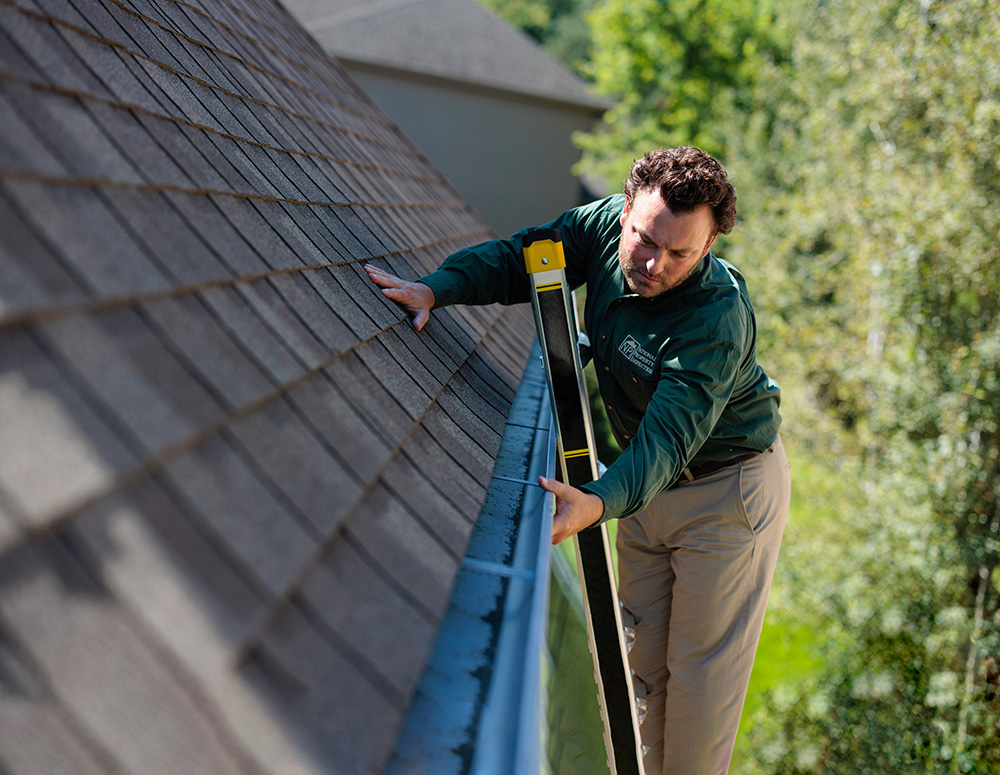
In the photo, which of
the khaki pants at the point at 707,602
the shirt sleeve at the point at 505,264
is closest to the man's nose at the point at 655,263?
the shirt sleeve at the point at 505,264

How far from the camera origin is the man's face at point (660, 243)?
259cm

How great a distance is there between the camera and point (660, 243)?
2.61m

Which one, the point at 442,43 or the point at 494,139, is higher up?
the point at 442,43

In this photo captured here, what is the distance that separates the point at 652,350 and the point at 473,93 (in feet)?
55.4

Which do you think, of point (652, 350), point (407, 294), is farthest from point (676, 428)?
point (407, 294)

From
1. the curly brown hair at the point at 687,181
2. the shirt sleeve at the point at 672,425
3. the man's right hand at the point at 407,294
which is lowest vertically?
the shirt sleeve at the point at 672,425

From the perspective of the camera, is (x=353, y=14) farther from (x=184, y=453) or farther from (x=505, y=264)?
(x=184, y=453)

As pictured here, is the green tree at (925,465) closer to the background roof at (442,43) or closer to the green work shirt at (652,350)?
the green work shirt at (652,350)

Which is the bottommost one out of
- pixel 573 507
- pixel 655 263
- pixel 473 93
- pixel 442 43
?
pixel 573 507

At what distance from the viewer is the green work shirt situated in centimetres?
241

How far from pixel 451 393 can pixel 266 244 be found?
749 millimetres

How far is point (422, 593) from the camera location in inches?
56.6

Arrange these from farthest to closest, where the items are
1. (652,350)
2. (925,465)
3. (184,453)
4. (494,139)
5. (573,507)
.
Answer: (494,139)
(925,465)
(652,350)
(573,507)
(184,453)

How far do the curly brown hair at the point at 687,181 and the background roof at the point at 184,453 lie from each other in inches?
41.1
